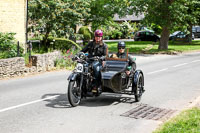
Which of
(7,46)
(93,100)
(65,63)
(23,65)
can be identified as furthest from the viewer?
(7,46)

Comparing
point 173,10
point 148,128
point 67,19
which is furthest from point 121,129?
point 173,10

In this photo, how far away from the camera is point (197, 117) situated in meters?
6.74

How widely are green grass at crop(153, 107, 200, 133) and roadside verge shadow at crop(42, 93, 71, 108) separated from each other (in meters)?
2.74

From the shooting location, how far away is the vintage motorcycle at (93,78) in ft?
26.3

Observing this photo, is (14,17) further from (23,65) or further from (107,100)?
(107,100)

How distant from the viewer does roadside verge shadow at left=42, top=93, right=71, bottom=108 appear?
8.33 m

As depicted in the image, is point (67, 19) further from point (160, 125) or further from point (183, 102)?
point (160, 125)

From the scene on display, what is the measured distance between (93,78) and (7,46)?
10101mm

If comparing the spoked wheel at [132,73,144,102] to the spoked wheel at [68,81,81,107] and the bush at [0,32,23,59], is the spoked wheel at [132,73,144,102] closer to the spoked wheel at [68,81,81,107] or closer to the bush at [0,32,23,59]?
the spoked wheel at [68,81,81,107]

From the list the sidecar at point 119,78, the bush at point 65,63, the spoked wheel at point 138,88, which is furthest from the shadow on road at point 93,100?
the bush at point 65,63

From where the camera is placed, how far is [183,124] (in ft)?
20.5

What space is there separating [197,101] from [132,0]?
70.1 ft

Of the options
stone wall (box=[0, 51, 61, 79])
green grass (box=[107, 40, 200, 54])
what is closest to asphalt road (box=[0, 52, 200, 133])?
stone wall (box=[0, 51, 61, 79])

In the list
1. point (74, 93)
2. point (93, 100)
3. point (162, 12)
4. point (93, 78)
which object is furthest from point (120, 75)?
point (162, 12)
